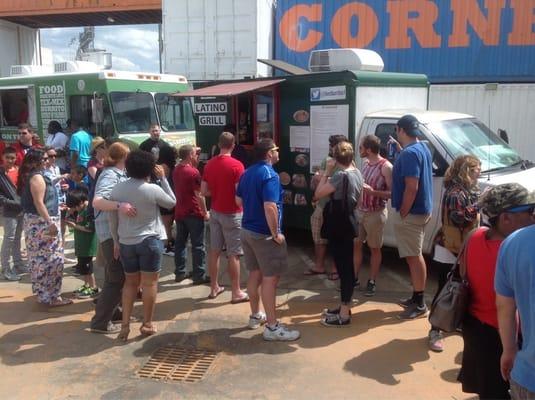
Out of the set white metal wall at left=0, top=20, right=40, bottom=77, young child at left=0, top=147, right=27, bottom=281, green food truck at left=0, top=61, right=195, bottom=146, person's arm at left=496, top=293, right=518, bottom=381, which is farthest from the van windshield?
white metal wall at left=0, top=20, right=40, bottom=77

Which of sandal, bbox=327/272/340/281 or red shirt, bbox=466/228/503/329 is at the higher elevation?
red shirt, bbox=466/228/503/329

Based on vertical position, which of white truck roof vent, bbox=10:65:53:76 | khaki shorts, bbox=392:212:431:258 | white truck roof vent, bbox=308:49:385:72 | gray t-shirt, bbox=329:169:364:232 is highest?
white truck roof vent, bbox=10:65:53:76

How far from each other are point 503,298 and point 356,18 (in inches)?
486

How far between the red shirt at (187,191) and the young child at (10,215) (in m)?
1.86

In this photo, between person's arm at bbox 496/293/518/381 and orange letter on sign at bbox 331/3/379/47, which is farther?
orange letter on sign at bbox 331/3/379/47

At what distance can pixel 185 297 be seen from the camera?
5.55 meters

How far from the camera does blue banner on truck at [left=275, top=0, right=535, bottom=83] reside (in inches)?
490

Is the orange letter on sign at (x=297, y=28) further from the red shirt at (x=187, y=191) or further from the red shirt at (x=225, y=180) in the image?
the red shirt at (x=225, y=180)

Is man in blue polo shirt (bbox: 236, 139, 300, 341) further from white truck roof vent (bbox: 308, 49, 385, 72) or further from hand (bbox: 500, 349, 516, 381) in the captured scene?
white truck roof vent (bbox: 308, 49, 385, 72)

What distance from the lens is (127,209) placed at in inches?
165

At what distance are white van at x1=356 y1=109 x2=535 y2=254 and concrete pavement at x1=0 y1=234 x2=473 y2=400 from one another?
3.46 ft

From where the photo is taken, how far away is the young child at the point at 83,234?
5.38 metres

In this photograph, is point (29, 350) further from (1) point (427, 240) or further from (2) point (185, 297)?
(1) point (427, 240)

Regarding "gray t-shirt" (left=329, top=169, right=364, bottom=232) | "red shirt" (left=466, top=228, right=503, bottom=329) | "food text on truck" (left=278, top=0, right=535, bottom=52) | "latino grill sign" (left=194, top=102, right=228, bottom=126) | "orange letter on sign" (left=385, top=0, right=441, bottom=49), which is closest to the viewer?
"red shirt" (left=466, top=228, right=503, bottom=329)
